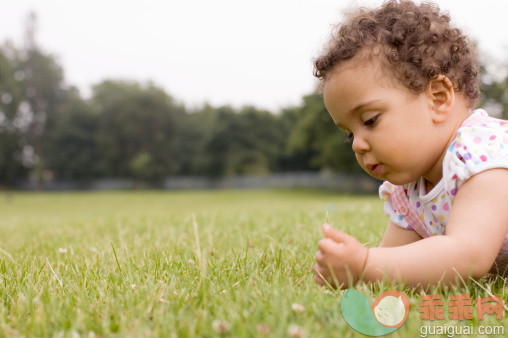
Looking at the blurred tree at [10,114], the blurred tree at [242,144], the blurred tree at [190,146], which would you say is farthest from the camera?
the blurred tree at [190,146]

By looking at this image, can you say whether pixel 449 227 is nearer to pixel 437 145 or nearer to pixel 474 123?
pixel 437 145

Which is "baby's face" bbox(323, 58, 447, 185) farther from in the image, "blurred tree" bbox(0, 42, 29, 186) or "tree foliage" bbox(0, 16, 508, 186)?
"blurred tree" bbox(0, 42, 29, 186)

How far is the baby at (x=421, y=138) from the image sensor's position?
5.25 ft

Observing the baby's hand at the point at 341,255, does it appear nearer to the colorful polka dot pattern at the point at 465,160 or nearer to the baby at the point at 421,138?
the baby at the point at 421,138

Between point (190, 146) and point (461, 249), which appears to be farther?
point (190, 146)

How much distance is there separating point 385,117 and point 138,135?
5522cm

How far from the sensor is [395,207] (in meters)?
2.38

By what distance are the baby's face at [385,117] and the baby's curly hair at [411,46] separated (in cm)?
7

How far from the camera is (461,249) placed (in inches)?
62.1

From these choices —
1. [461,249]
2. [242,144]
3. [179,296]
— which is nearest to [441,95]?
[461,249]

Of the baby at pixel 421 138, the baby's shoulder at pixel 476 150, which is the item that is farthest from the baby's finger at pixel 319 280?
the baby's shoulder at pixel 476 150

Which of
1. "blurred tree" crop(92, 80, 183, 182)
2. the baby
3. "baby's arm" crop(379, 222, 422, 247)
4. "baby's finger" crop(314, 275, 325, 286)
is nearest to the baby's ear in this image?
the baby

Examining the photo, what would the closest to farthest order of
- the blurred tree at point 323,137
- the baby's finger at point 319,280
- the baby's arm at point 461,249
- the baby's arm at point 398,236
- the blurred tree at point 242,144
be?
the baby's arm at point 461,249, the baby's finger at point 319,280, the baby's arm at point 398,236, the blurred tree at point 323,137, the blurred tree at point 242,144

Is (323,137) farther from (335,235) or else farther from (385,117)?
(335,235)
